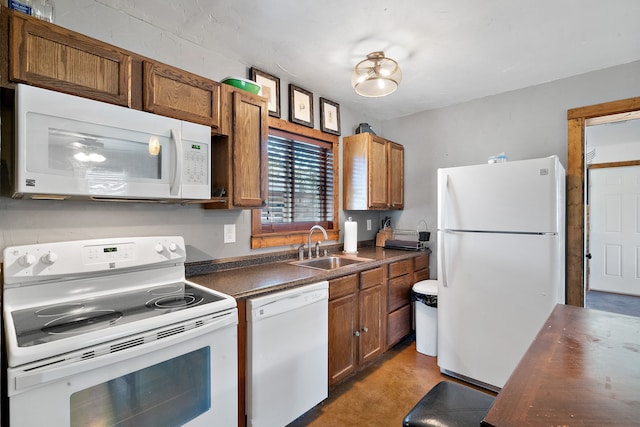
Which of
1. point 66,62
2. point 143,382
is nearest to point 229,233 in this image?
point 143,382

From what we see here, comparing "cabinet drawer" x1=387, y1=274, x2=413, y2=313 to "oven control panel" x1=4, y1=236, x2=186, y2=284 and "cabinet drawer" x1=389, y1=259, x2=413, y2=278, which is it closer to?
"cabinet drawer" x1=389, y1=259, x2=413, y2=278

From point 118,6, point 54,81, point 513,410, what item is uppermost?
point 118,6

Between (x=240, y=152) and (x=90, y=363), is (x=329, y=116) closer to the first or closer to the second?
(x=240, y=152)

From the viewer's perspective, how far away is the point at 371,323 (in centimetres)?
246

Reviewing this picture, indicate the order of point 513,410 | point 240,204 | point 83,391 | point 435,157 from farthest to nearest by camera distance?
1. point 435,157
2. point 240,204
3. point 83,391
4. point 513,410

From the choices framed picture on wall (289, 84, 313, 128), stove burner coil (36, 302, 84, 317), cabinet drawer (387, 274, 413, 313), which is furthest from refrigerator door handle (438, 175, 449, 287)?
stove burner coil (36, 302, 84, 317)

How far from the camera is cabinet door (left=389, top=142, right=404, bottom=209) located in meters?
3.34

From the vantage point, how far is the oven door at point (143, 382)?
3.09 ft

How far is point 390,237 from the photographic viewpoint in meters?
3.53

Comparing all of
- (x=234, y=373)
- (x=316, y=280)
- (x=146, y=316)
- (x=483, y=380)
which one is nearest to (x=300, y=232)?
(x=316, y=280)

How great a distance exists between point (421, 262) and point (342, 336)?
1.40 metres

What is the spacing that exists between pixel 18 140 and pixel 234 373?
130cm

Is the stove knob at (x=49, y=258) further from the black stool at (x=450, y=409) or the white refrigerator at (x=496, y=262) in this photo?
the white refrigerator at (x=496, y=262)

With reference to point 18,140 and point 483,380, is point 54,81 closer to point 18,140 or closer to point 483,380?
point 18,140
